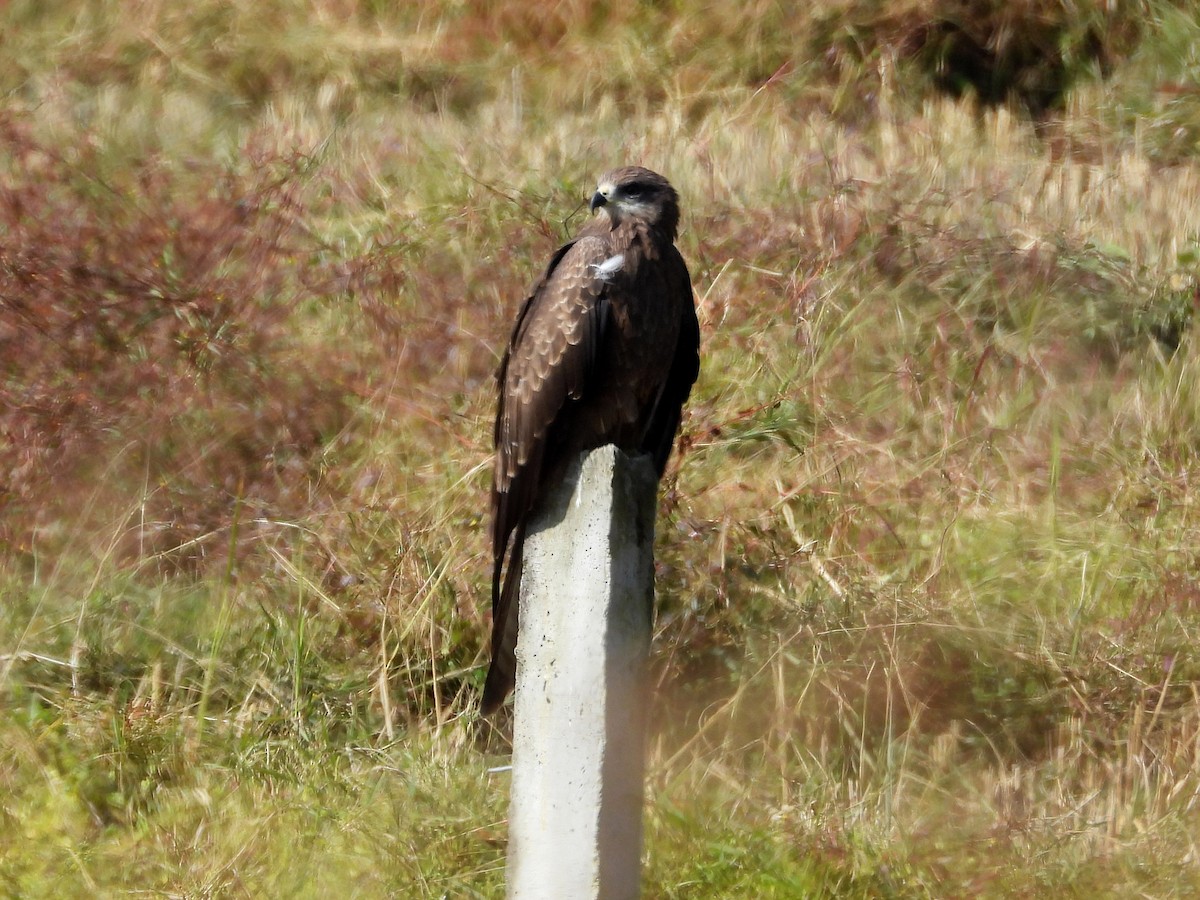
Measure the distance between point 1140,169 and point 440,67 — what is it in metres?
4.00

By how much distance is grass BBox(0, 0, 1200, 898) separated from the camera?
3893 millimetres

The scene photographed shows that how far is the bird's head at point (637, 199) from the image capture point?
153 inches

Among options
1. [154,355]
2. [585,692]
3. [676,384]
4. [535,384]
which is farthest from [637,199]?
[154,355]

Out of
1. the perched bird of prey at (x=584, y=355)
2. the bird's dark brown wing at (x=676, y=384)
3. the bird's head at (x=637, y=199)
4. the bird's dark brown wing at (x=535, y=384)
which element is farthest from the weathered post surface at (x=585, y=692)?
the bird's head at (x=637, y=199)

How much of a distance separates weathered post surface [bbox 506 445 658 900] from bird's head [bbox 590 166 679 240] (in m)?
1.05

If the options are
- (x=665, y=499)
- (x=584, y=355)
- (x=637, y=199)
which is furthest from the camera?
(x=665, y=499)

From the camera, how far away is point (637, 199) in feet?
12.8

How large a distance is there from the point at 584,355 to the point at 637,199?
0.60m

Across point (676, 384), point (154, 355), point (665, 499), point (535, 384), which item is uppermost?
point (535, 384)

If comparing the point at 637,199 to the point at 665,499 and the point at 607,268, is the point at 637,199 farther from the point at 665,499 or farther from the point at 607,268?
the point at 665,499

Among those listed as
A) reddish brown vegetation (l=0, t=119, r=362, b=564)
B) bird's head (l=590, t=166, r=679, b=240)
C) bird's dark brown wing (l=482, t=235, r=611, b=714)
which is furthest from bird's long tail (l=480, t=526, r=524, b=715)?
reddish brown vegetation (l=0, t=119, r=362, b=564)

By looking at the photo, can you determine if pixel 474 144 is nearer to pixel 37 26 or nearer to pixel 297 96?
pixel 297 96

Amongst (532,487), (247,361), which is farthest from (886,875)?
(247,361)

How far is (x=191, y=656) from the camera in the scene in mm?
4371
